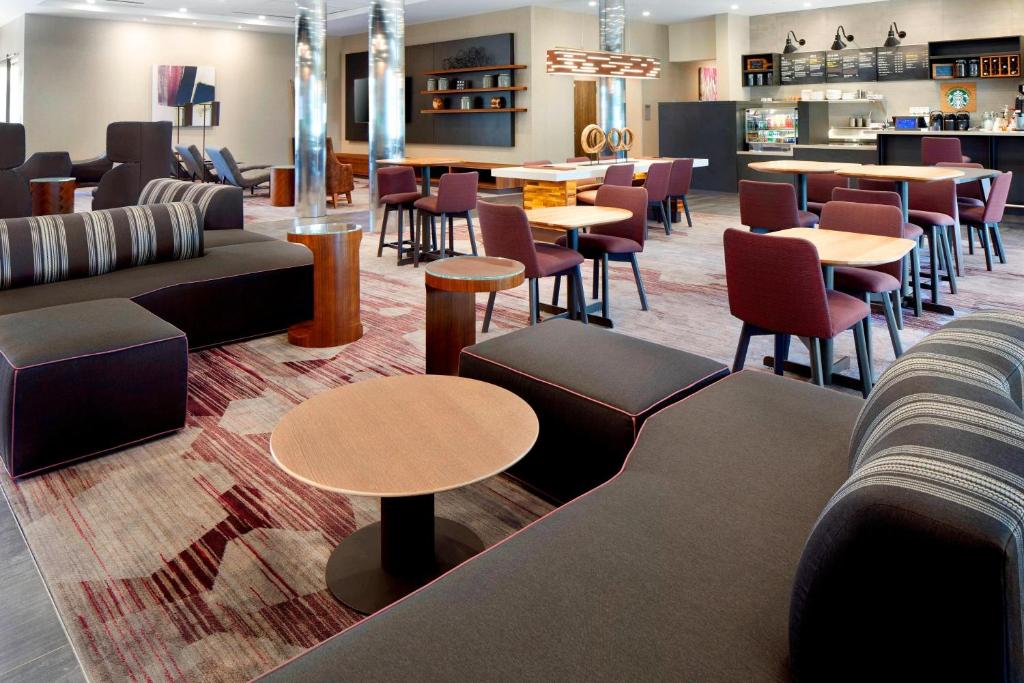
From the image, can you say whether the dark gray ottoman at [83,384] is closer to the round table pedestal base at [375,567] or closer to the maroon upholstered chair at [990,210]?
the round table pedestal base at [375,567]

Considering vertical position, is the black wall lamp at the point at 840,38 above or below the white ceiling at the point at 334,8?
below

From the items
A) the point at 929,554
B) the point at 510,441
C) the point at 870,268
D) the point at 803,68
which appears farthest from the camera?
the point at 803,68

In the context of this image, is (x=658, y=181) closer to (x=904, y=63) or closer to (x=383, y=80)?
(x=383, y=80)

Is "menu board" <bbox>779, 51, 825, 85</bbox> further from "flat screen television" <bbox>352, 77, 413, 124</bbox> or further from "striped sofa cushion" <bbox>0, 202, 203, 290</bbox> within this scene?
"striped sofa cushion" <bbox>0, 202, 203, 290</bbox>

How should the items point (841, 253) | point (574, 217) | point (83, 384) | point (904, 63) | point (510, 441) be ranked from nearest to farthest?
point (510, 441) → point (83, 384) → point (841, 253) → point (574, 217) → point (904, 63)

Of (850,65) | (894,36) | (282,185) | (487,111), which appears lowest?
(282,185)

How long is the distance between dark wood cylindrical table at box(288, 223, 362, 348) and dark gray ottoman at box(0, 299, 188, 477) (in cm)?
124

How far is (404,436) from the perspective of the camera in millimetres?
2057

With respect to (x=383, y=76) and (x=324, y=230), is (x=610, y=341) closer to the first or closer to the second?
(x=324, y=230)

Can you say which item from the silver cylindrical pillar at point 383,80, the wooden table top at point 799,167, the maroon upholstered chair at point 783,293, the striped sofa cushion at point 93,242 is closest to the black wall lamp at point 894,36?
the wooden table top at point 799,167

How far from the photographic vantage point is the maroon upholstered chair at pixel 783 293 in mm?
3111

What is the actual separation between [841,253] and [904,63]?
10.4 meters

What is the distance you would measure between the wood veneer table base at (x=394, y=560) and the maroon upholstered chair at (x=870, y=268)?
8.32 ft

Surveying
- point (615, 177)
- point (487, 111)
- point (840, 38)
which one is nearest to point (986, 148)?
point (840, 38)
